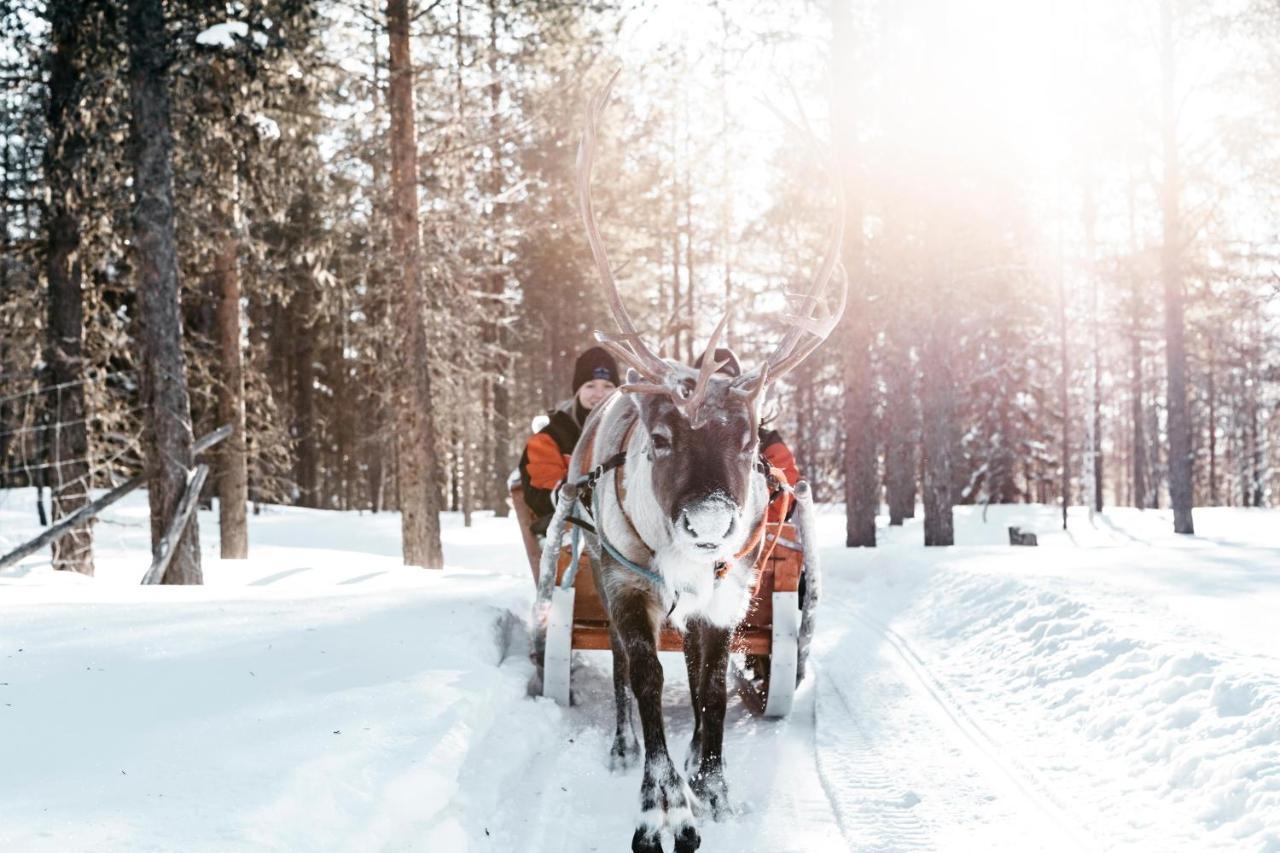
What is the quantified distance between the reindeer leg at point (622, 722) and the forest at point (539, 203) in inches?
67.6

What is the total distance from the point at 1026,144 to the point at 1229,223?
4232 millimetres

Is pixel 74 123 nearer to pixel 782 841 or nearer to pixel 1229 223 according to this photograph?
pixel 782 841

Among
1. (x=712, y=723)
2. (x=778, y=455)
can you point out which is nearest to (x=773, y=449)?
(x=778, y=455)

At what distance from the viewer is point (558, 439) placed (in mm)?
6574

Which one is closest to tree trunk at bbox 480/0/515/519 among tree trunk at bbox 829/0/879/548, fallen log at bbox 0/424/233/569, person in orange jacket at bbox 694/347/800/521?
tree trunk at bbox 829/0/879/548

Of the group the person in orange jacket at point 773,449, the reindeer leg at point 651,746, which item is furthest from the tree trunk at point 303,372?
the reindeer leg at point 651,746

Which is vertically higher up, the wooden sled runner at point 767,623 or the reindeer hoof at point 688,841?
the wooden sled runner at point 767,623

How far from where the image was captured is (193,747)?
3406 millimetres

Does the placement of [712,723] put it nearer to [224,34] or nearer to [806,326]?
[806,326]

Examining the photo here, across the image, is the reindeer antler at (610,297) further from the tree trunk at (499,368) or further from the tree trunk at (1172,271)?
the tree trunk at (1172,271)

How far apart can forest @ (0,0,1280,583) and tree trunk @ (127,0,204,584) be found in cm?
3

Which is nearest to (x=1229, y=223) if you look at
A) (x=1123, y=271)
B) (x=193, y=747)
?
(x=1123, y=271)

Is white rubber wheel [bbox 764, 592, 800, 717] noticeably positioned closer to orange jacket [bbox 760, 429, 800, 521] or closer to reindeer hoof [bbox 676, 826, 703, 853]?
orange jacket [bbox 760, 429, 800, 521]

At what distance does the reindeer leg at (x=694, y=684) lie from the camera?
4.31 m
